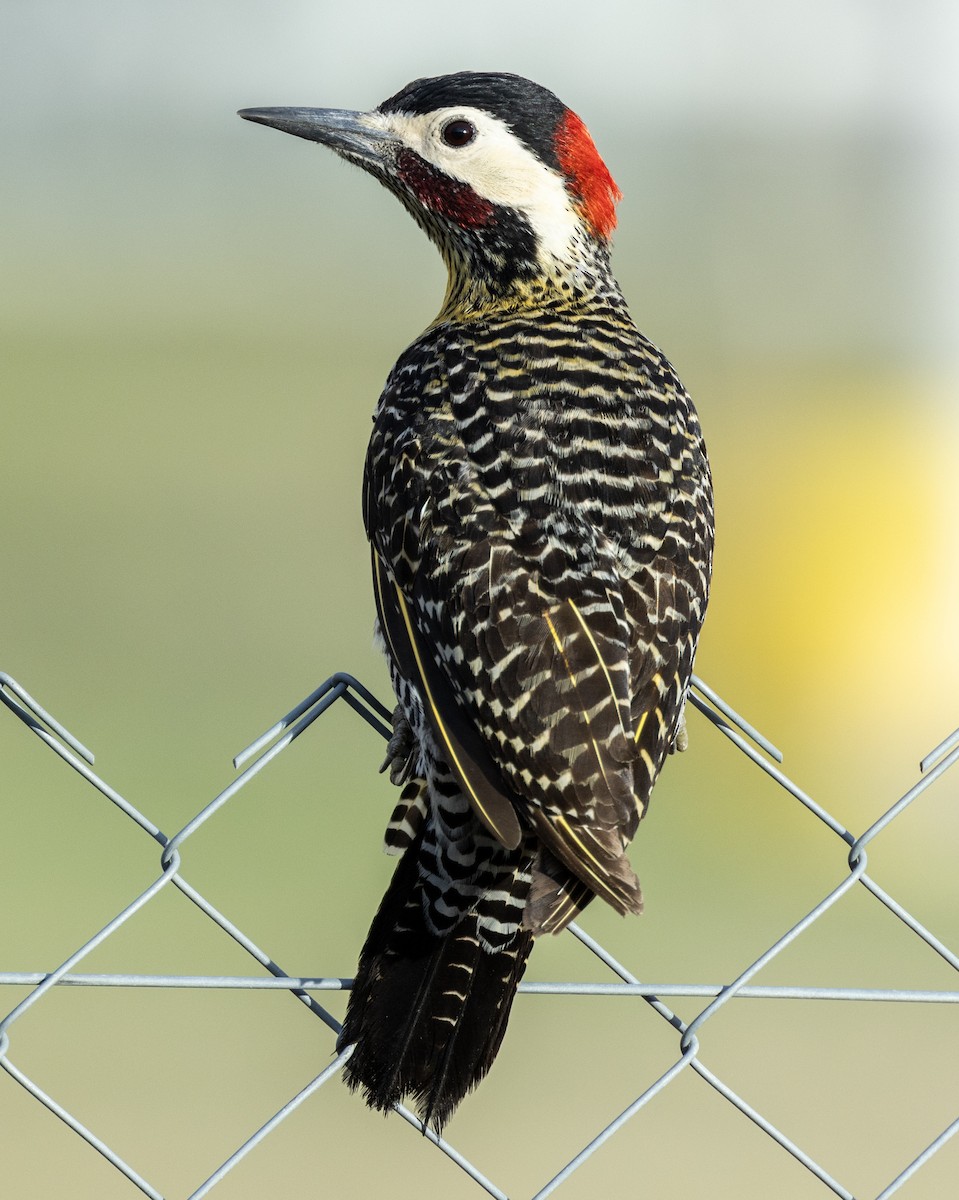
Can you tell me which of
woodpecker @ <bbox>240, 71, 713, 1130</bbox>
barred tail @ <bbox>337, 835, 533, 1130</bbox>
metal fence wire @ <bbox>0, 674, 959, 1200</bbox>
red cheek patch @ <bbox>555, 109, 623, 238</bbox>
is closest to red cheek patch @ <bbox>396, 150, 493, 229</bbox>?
red cheek patch @ <bbox>555, 109, 623, 238</bbox>

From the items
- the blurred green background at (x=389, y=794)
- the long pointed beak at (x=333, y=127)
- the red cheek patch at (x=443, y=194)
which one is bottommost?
the blurred green background at (x=389, y=794)

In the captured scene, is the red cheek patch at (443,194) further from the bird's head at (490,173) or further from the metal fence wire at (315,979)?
the metal fence wire at (315,979)

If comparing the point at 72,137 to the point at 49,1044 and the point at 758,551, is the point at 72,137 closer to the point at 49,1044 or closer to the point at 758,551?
the point at 758,551

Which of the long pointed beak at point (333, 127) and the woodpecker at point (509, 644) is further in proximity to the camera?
the long pointed beak at point (333, 127)

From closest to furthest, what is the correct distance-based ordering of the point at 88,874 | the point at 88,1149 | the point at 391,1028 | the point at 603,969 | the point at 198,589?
the point at 391,1028 < the point at 88,1149 < the point at 603,969 < the point at 88,874 < the point at 198,589

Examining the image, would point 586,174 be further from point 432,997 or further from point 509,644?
point 432,997

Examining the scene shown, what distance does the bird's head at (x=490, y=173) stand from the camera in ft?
11.6

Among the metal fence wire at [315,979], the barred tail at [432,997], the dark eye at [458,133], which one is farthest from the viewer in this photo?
the dark eye at [458,133]

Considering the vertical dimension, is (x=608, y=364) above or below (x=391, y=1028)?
above

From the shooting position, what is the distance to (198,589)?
1277 centimetres

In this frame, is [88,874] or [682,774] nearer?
[88,874]

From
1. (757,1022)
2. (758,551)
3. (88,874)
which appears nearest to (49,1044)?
(88,874)

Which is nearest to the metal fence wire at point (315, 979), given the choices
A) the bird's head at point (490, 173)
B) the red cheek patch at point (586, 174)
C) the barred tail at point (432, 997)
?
the barred tail at point (432, 997)

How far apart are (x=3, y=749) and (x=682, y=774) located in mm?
3608
